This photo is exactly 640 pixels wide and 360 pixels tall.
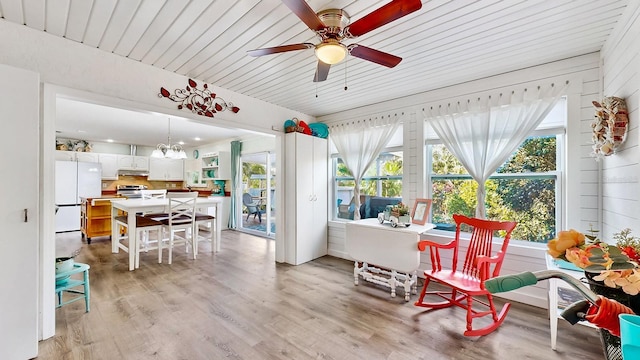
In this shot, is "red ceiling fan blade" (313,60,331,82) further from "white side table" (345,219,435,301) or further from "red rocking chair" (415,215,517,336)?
"red rocking chair" (415,215,517,336)

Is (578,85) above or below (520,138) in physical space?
above

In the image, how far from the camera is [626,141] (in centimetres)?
176

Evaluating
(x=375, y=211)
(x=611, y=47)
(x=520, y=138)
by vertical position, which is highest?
(x=611, y=47)

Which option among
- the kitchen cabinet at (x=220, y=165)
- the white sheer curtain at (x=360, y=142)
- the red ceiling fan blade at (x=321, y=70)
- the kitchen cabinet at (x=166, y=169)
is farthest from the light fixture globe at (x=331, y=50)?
the kitchen cabinet at (x=166, y=169)

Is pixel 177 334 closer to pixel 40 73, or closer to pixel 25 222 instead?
pixel 25 222

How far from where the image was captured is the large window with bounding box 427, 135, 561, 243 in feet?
8.52

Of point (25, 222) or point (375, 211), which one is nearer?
point (25, 222)

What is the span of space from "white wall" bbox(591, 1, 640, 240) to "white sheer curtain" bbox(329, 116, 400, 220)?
1.92 metres

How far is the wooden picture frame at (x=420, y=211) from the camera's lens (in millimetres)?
2982

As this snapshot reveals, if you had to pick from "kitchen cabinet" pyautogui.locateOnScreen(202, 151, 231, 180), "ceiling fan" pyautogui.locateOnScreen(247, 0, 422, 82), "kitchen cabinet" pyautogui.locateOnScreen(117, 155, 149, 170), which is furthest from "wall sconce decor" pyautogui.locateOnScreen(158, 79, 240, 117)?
"kitchen cabinet" pyautogui.locateOnScreen(117, 155, 149, 170)

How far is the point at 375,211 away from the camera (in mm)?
3809

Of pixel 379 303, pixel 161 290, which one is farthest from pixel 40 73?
pixel 379 303

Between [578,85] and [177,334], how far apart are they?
4068mm

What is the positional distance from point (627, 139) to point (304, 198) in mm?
3163
